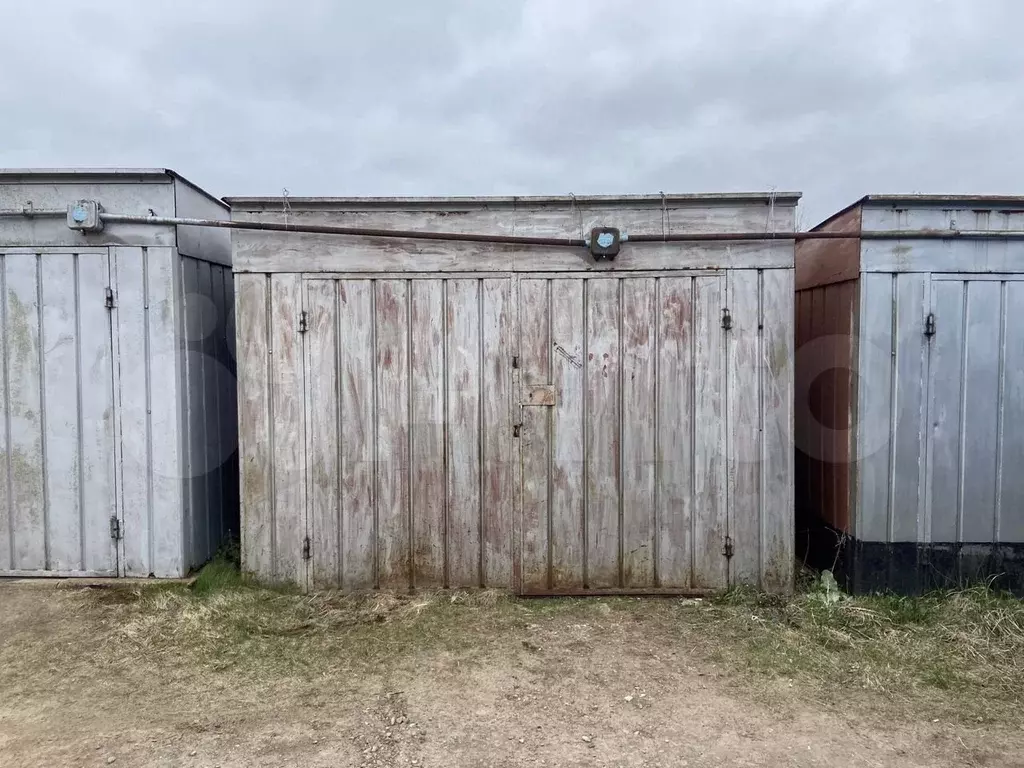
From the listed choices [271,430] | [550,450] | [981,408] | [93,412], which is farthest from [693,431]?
[93,412]

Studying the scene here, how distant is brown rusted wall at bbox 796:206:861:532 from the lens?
4.34 m

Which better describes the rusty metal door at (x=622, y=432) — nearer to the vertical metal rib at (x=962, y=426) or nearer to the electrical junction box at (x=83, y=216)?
the vertical metal rib at (x=962, y=426)

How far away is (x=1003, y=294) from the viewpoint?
165 inches

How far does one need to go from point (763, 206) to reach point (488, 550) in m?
2.83

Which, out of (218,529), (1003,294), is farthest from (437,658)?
(1003,294)

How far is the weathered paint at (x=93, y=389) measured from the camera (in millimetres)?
4316

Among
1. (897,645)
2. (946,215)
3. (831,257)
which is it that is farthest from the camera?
(831,257)

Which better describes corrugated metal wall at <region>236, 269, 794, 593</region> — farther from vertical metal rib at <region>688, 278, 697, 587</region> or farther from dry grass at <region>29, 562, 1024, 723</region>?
dry grass at <region>29, 562, 1024, 723</region>

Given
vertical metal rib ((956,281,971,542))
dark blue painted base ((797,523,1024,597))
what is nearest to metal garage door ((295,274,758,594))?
dark blue painted base ((797,523,1024,597))

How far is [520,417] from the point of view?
4.41 meters

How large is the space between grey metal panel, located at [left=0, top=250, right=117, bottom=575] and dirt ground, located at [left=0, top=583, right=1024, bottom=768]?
29cm

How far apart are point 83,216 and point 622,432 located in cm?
366

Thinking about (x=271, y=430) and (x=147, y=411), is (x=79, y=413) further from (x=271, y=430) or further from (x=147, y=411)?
(x=271, y=430)

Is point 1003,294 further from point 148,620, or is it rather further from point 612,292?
point 148,620
